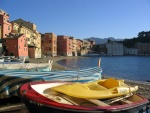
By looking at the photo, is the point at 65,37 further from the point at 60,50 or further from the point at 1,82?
the point at 1,82

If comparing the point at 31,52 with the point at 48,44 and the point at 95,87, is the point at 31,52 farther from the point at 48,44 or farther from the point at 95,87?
the point at 95,87

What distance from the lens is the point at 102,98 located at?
9828mm

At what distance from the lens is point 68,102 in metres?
9.50

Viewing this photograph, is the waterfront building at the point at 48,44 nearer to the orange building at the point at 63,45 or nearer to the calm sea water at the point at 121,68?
the orange building at the point at 63,45

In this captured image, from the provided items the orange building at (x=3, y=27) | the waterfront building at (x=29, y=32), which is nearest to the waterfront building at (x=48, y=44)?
the waterfront building at (x=29, y=32)

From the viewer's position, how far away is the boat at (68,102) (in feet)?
28.2

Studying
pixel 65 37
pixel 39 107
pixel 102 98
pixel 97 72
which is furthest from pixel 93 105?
pixel 65 37

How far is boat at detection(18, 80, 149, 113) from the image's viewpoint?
8.59 metres

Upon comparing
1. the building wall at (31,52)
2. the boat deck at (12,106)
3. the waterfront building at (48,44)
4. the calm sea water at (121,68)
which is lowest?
the calm sea water at (121,68)

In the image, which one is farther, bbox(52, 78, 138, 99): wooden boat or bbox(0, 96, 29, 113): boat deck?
bbox(0, 96, 29, 113): boat deck

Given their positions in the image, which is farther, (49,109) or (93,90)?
(93,90)

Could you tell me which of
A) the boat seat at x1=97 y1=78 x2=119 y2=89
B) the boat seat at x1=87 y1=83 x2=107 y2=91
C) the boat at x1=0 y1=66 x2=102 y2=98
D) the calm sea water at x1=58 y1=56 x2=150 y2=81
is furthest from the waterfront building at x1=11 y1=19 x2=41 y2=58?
the boat seat at x1=87 y1=83 x2=107 y2=91

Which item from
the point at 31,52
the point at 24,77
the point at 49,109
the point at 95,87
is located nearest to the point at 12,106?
the point at 24,77

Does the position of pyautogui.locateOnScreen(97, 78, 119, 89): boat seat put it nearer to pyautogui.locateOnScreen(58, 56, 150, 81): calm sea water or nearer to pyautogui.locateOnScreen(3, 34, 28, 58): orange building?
pyautogui.locateOnScreen(58, 56, 150, 81): calm sea water
